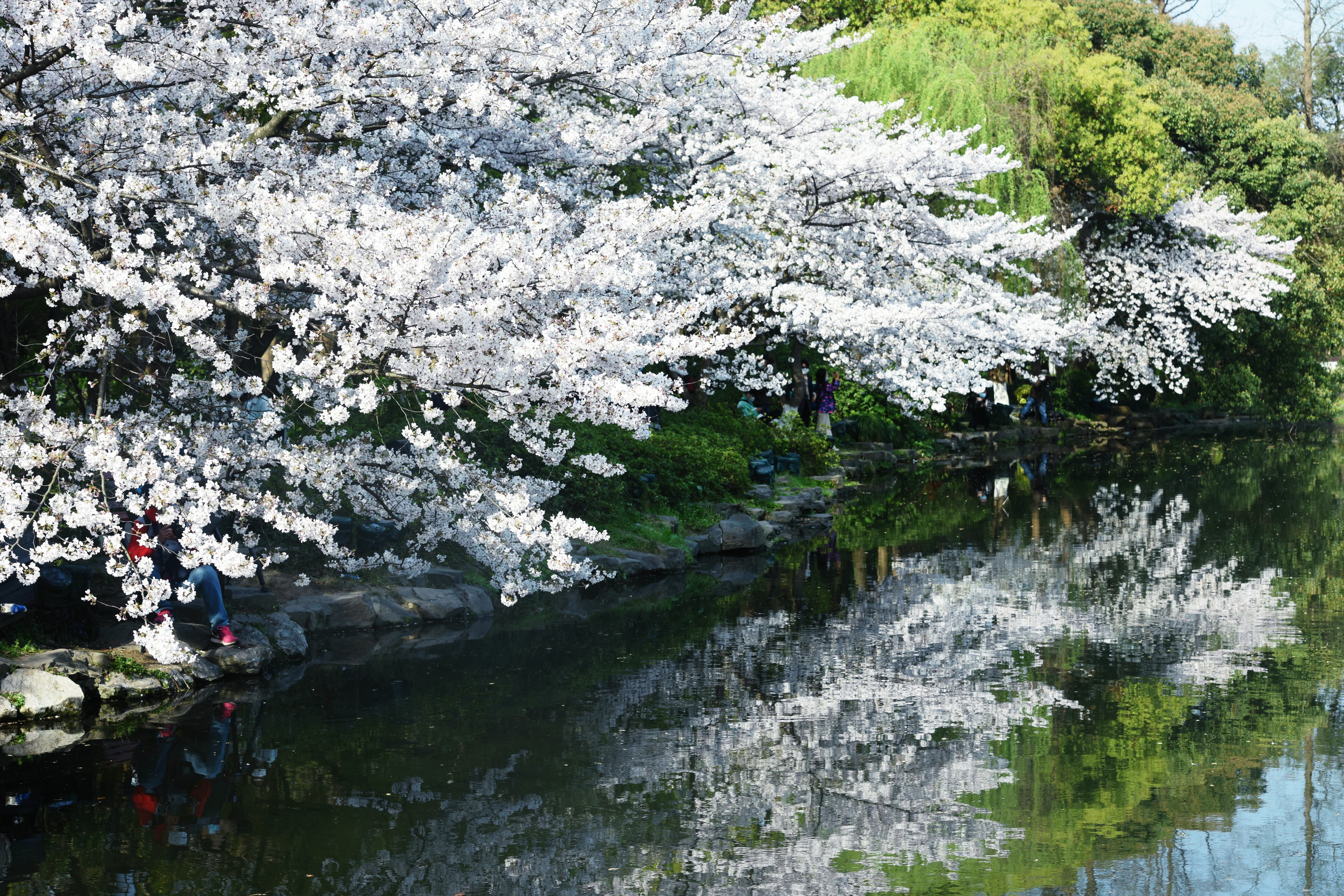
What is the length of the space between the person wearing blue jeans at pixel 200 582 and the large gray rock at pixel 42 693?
866 mm

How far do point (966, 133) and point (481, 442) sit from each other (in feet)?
27.7

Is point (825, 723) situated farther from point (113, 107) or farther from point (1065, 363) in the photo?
point (1065, 363)

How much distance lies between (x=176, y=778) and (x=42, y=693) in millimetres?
1951

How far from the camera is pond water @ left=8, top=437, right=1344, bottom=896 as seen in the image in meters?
6.55

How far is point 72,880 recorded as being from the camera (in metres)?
6.39

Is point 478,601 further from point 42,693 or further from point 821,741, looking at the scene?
point 821,741

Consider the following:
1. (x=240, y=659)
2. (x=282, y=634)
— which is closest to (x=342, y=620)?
(x=282, y=634)

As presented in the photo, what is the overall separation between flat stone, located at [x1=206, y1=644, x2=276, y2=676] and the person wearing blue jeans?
0.07 m

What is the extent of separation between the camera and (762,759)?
27.2ft

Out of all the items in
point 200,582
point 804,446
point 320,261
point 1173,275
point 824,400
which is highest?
point 1173,275

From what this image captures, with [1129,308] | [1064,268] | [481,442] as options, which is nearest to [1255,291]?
[1129,308]

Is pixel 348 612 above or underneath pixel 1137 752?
above

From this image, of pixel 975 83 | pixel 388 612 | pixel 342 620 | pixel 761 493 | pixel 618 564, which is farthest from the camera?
pixel 975 83

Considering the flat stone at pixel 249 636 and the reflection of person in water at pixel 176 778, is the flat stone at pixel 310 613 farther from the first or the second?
the reflection of person in water at pixel 176 778
